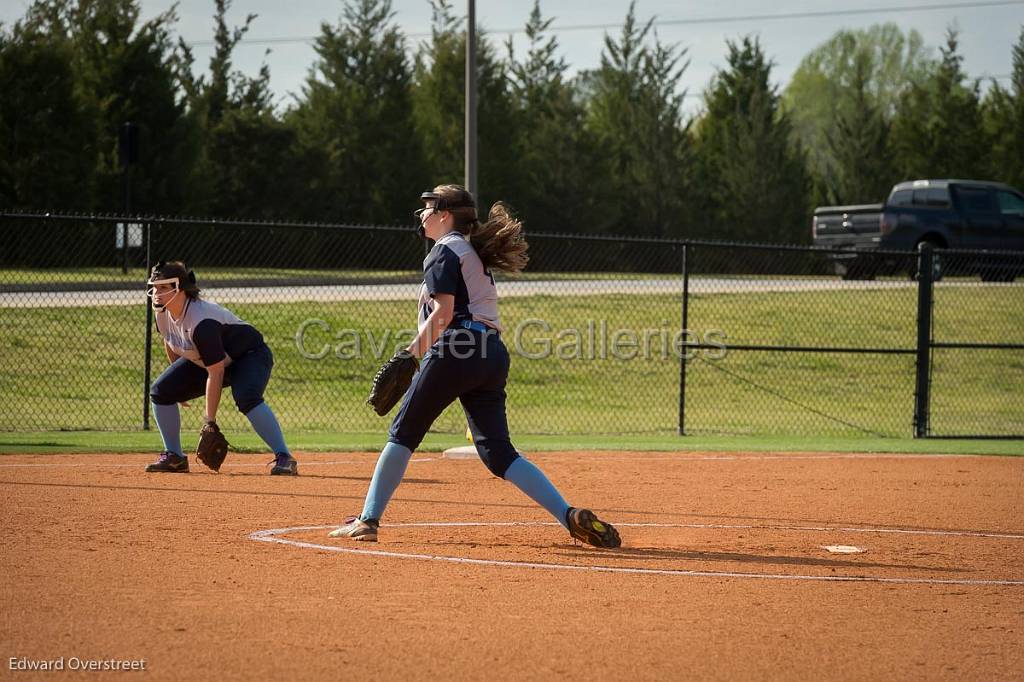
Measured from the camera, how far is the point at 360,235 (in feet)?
103

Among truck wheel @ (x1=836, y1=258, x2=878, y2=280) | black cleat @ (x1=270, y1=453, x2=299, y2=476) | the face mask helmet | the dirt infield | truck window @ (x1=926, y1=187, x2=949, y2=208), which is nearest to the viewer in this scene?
the dirt infield

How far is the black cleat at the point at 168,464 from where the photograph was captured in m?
10.3

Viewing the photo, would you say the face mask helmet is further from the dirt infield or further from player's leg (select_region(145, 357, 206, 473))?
the dirt infield

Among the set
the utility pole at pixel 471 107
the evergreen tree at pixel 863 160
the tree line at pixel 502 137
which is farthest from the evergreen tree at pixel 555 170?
the utility pole at pixel 471 107

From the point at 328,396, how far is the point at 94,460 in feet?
23.1

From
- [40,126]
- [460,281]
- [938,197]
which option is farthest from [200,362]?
[938,197]

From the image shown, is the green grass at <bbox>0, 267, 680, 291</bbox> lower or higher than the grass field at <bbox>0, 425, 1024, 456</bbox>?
higher

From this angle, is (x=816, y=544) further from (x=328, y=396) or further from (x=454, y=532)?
(x=328, y=396)

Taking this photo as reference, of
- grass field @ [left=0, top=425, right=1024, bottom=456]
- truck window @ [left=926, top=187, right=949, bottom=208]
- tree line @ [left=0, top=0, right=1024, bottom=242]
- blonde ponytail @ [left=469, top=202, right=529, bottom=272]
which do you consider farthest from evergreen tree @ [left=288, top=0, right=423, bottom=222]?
blonde ponytail @ [left=469, top=202, right=529, bottom=272]

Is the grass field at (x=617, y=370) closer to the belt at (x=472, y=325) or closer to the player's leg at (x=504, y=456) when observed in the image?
the player's leg at (x=504, y=456)

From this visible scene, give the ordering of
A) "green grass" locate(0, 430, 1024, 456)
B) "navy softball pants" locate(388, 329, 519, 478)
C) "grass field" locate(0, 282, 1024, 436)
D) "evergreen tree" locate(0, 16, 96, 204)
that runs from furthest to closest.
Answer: "evergreen tree" locate(0, 16, 96, 204) → "grass field" locate(0, 282, 1024, 436) → "green grass" locate(0, 430, 1024, 456) → "navy softball pants" locate(388, 329, 519, 478)

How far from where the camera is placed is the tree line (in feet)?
99.2

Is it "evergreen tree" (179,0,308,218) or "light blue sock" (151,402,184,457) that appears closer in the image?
"light blue sock" (151,402,184,457)

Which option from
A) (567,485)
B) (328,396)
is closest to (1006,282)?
(328,396)
